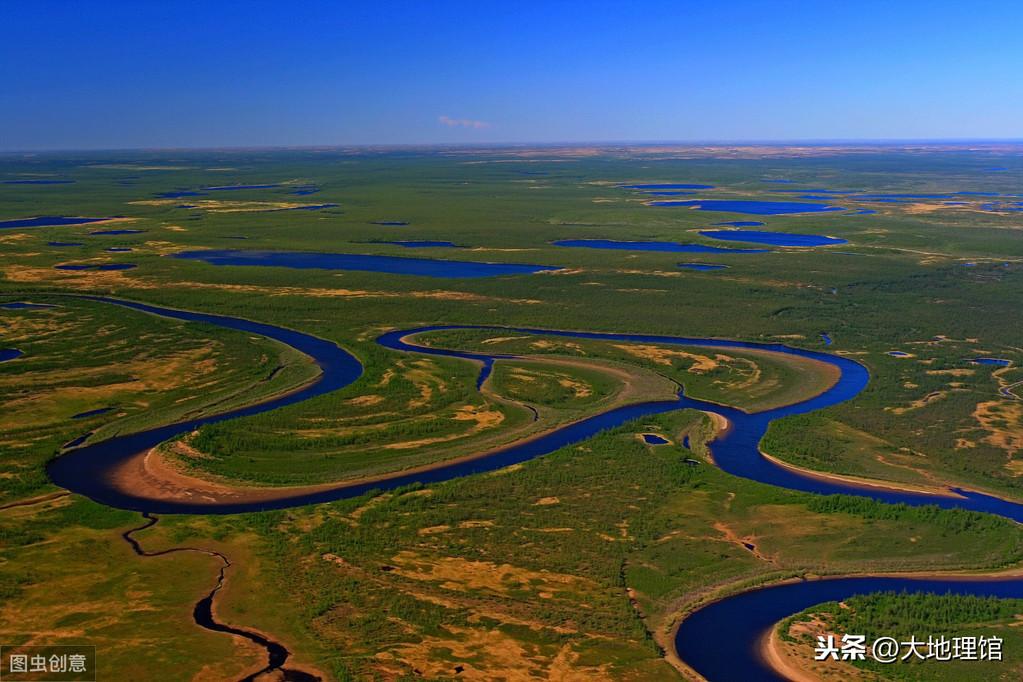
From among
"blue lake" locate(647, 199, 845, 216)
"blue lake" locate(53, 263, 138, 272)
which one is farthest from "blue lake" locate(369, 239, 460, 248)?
"blue lake" locate(647, 199, 845, 216)

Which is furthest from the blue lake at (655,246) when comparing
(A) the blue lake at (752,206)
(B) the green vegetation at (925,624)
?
(B) the green vegetation at (925,624)

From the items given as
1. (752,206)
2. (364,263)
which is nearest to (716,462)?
(364,263)

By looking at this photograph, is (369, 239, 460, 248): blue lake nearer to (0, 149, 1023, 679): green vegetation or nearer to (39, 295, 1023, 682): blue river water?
(0, 149, 1023, 679): green vegetation

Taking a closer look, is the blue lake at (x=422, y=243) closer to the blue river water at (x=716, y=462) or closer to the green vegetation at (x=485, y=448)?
the green vegetation at (x=485, y=448)

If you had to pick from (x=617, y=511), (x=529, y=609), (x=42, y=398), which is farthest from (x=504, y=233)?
(x=529, y=609)

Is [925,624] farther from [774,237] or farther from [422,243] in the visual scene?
[774,237]

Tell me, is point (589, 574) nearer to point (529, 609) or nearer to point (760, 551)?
point (529, 609)
